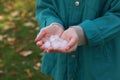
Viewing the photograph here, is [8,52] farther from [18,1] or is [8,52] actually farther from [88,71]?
[88,71]

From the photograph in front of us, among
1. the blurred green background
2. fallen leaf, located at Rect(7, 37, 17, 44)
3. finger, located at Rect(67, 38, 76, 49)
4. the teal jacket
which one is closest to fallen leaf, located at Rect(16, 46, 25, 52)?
the blurred green background

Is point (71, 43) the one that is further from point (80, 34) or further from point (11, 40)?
point (11, 40)

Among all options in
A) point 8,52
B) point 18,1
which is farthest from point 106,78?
point 18,1

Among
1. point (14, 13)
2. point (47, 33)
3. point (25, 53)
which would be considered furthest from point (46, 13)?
point (14, 13)

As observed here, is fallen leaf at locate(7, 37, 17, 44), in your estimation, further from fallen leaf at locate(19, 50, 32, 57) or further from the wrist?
the wrist

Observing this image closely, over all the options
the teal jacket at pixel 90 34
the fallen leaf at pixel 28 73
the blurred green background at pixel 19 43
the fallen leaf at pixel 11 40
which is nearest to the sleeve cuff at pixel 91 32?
the teal jacket at pixel 90 34

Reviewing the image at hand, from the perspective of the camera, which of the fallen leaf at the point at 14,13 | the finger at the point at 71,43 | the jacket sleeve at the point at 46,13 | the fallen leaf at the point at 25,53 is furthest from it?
the fallen leaf at the point at 14,13

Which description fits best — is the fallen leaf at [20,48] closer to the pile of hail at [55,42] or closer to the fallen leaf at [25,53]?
the fallen leaf at [25,53]
